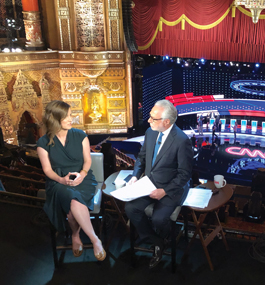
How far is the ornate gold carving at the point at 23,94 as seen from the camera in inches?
357

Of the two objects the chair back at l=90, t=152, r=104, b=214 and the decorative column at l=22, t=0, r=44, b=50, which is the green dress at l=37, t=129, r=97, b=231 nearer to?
the chair back at l=90, t=152, r=104, b=214

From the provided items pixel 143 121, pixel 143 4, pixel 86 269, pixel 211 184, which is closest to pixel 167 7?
pixel 143 4

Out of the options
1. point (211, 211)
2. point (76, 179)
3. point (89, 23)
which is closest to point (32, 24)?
point (89, 23)

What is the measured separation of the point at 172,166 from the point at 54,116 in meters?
1.04

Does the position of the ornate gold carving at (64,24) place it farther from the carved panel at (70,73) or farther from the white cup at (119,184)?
the white cup at (119,184)

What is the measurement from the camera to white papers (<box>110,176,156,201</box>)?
2494 millimetres

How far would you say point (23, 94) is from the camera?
9289 millimetres

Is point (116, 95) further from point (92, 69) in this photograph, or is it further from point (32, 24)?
point (32, 24)

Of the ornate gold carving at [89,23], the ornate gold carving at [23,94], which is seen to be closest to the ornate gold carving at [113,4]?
the ornate gold carving at [89,23]

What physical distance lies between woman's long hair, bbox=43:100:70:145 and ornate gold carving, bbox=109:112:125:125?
23.9 feet

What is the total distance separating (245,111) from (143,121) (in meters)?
3.36

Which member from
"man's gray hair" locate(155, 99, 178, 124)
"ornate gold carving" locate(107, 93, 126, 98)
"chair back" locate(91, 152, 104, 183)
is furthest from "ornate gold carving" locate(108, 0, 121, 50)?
"man's gray hair" locate(155, 99, 178, 124)

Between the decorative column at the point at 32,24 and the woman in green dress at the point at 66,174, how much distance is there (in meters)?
7.52

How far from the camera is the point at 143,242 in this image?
115 inches
